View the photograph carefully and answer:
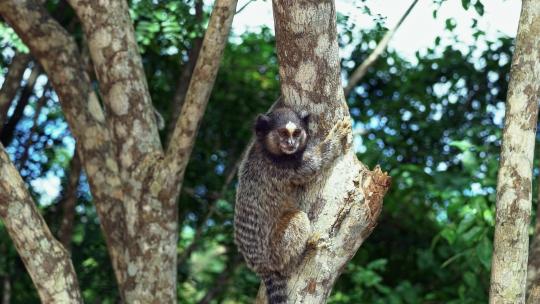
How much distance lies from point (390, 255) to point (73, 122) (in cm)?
396

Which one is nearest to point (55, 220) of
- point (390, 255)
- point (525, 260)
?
point (390, 255)

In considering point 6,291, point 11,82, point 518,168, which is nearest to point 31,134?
point 11,82

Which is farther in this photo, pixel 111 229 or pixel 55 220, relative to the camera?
pixel 55 220

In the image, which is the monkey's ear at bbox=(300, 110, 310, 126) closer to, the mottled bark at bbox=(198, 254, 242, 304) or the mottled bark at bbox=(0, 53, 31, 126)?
the mottled bark at bbox=(0, 53, 31, 126)

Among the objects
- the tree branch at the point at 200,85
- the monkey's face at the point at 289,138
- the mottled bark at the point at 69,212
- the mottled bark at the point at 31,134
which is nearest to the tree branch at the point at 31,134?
the mottled bark at the point at 31,134

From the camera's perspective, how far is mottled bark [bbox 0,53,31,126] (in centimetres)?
726

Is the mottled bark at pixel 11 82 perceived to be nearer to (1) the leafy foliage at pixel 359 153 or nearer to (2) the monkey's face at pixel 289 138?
(1) the leafy foliage at pixel 359 153

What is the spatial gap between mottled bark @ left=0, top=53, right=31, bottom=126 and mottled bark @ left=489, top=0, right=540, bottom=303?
4.54 meters

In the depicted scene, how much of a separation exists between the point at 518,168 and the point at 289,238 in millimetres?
1328

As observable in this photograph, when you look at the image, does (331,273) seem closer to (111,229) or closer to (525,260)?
(525,260)

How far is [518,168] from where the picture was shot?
14.5 ft

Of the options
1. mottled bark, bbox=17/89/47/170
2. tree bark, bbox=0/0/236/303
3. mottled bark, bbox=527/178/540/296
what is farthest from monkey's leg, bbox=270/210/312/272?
mottled bark, bbox=17/89/47/170

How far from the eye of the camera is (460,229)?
5.99m

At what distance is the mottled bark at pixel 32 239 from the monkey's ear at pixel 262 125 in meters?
1.46
